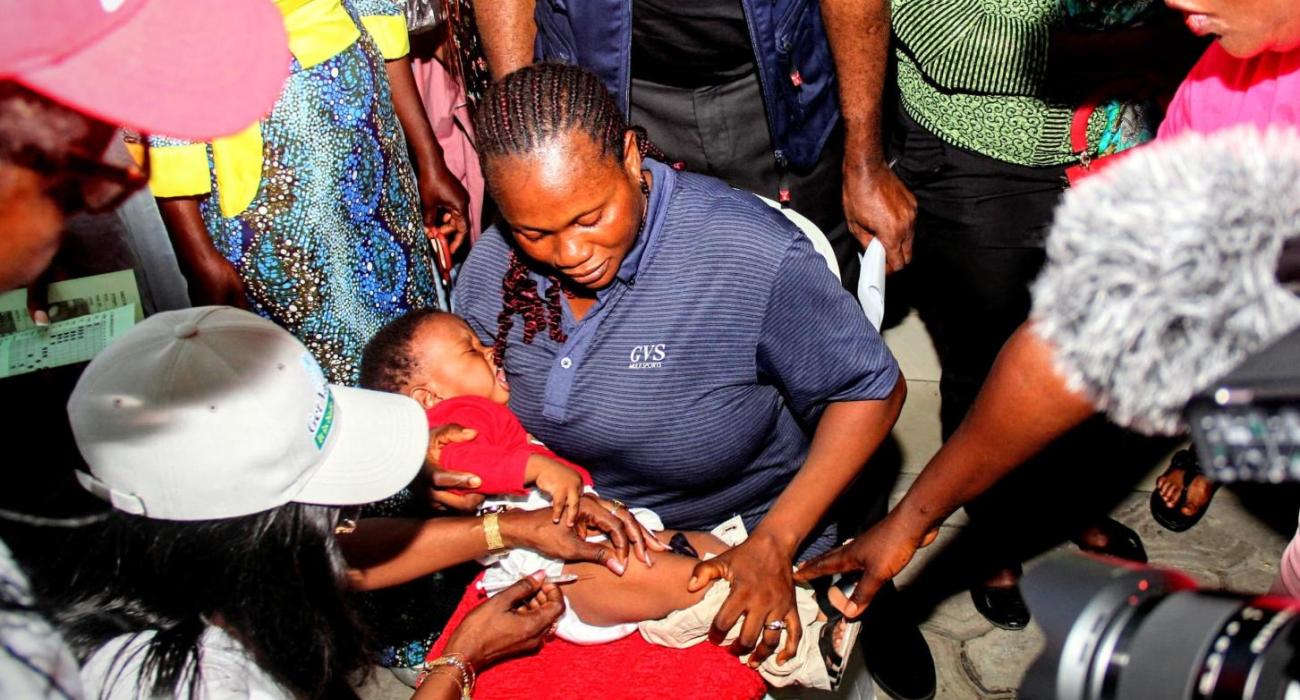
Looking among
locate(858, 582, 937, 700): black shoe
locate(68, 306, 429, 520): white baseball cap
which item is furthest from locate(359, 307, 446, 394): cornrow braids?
locate(858, 582, 937, 700): black shoe

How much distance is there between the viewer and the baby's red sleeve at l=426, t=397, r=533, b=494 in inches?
84.8

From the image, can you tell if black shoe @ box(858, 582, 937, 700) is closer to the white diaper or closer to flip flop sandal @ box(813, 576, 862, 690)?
flip flop sandal @ box(813, 576, 862, 690)

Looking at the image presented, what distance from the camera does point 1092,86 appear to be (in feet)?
8.46

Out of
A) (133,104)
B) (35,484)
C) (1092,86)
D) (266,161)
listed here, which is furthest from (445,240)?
(133,104)

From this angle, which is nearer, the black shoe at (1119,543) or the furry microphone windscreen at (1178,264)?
the furry microphone windscreen at (1178,264)

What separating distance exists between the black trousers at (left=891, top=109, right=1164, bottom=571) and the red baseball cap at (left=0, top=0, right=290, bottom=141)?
6.72ft

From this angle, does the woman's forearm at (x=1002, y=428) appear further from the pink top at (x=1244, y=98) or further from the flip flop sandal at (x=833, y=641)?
the pink top at (x=1244, y=98)

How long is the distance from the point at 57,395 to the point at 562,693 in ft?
4.94

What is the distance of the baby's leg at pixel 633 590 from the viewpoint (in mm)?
2070

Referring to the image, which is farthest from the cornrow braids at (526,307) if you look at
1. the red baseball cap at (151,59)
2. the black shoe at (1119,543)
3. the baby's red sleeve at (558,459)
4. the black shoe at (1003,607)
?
the black shoe at (1119,543)

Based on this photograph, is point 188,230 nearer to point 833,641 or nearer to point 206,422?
point 206,422

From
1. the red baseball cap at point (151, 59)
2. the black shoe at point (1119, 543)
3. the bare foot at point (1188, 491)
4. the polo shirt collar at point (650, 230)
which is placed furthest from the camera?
Result: the bare foot at point (1188, 491)

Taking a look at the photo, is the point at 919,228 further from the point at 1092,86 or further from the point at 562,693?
the point at 562,693

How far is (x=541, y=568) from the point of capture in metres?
2.18
